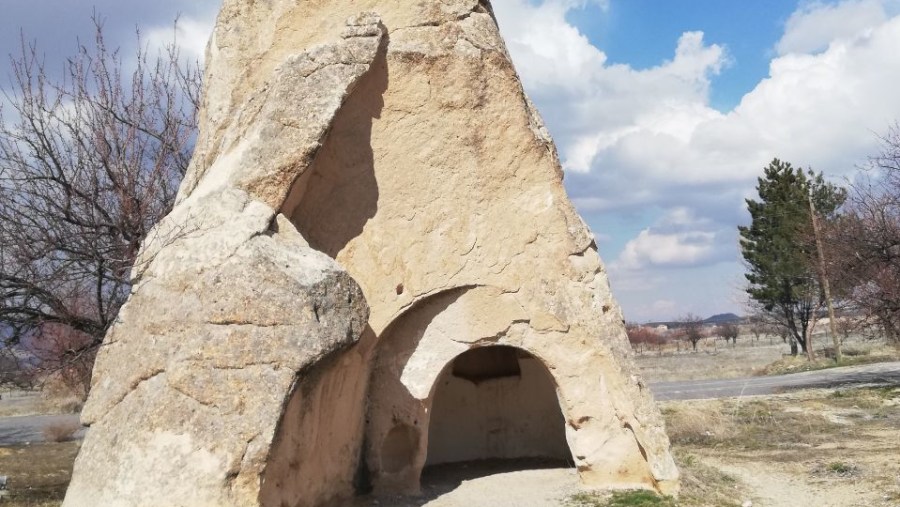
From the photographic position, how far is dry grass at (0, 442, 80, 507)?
32.8ft

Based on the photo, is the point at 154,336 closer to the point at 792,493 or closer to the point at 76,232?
the point at 76,232

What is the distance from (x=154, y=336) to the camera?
6152mm

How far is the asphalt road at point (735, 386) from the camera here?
19984 millimetres

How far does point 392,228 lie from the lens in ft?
27.6

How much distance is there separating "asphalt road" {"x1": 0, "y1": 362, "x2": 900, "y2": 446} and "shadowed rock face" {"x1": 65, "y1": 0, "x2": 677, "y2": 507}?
39.8 feet

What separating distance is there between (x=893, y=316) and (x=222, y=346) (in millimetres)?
16015

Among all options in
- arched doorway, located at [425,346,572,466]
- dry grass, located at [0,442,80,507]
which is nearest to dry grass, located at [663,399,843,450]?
arched doorway, located at [425,346,572,466]

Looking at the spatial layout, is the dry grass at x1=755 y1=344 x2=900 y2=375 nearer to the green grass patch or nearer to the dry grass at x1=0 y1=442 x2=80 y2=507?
the green grass patch

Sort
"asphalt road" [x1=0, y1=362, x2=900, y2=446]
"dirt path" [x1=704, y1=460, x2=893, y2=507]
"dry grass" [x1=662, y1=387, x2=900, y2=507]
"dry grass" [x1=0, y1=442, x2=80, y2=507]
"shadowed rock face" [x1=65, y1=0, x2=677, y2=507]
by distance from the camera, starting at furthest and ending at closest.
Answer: "asphalt road" [x1=0, y1=362, x2=900, y2=446], "dry grass" [x1=0, y1=442, x2=80, y2=507], "dry grass" [x1=662, y1=387, x2=900, y2=507], "dirt path" [x1=704, y1=460, x2=893, y2=507], "shadowed rock face" [x1=65, y1=0, x2=677, y2=507]

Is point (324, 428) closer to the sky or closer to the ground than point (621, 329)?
closer to the ground

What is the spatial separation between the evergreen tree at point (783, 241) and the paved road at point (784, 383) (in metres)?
5.97

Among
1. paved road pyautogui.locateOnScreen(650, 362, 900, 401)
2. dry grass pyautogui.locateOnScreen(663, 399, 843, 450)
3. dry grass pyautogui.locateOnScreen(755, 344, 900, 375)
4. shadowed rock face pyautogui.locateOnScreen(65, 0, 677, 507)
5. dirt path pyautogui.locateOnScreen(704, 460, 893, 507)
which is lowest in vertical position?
dirt path pyautogui.locateOnScreen(704, 460, 893, 507)

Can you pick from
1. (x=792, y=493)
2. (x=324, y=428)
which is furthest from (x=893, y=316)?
(x=324, y=428)

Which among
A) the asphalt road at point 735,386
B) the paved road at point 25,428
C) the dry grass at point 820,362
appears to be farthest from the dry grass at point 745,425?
the paved road at point 25,428
